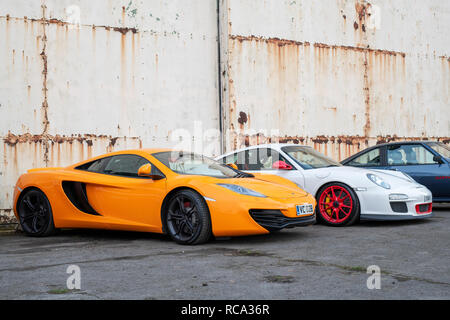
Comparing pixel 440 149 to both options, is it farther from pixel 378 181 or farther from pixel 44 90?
pixel 44 90

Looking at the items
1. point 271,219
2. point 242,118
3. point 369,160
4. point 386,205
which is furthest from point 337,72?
point 271,219

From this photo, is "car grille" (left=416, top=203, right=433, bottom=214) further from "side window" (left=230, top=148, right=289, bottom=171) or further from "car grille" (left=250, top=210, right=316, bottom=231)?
"car grille" (left=250, top=210, right=316, bottom=231)

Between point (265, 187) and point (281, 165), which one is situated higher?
point (281, 165)

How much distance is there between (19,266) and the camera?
17.4 ft

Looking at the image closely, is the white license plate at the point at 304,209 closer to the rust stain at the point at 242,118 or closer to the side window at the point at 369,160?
the side window at the point at 369,160

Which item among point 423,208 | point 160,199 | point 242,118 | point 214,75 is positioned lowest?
point 423,208

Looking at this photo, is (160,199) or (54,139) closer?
(160,199)

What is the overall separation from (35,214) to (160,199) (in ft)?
6.84

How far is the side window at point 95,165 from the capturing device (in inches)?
293

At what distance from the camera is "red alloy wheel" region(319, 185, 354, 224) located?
8.10 metres

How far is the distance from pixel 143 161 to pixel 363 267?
3.22m

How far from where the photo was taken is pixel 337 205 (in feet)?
26.9

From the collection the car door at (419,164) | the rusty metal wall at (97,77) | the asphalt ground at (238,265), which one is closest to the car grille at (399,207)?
the asphalt ground at (238,265)

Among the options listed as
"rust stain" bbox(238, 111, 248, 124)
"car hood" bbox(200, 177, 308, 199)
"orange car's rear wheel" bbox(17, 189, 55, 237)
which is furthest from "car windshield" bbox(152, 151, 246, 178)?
"rust stain" bbox(238, 111, 248, 124)
